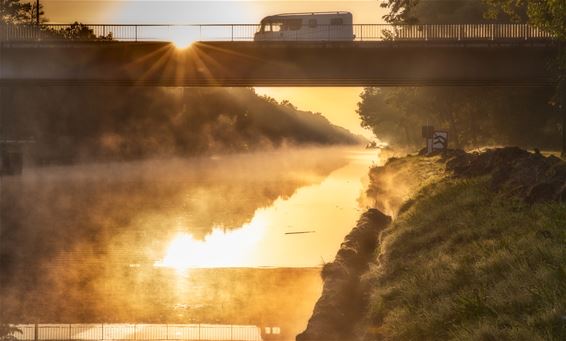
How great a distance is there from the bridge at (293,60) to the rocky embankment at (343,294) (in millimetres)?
37185

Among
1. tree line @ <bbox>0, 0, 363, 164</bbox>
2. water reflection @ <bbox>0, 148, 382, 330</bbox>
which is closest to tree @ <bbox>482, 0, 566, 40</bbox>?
water reflection @ <bbox>0, 148, 382, 330</bbox>

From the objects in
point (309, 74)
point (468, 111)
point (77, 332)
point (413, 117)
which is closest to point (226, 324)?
point (77, 332)

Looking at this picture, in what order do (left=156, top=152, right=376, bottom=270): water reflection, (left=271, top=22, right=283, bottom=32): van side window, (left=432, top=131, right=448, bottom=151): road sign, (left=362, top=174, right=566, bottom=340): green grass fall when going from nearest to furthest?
(left=362, top=174, right=566, bottom=340): green grass → (left=156, top=152, right=376, bottom=270): water reflection → (left=432, top=131, right=448, bottom=151): road sign → (left=271, top=22, right=283, bottom=32): van side window

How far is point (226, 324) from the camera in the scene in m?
18.5

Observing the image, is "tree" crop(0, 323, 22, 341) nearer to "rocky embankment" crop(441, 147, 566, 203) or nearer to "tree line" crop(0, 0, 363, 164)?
"rocky embankment" crop(441, 147, 566, 203)

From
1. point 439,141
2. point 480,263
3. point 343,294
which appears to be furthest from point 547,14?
point 480,263

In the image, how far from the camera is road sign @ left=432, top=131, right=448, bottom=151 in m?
50.5

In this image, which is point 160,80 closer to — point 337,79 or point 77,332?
point 337,79

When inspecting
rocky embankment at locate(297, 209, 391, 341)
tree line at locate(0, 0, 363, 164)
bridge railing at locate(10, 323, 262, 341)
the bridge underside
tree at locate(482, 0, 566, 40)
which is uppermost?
tree line at locate(0, 0, 363, 164)

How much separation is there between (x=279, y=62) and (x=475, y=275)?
167 feet

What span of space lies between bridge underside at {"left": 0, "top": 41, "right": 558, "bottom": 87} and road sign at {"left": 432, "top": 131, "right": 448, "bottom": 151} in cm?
1192

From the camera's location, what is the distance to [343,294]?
17672mm

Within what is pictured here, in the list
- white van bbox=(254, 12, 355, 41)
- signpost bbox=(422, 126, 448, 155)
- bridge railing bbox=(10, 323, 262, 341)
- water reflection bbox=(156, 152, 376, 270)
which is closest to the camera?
bridge railing bbox=(10, 323, 262, 341)

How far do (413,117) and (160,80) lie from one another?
134ft
